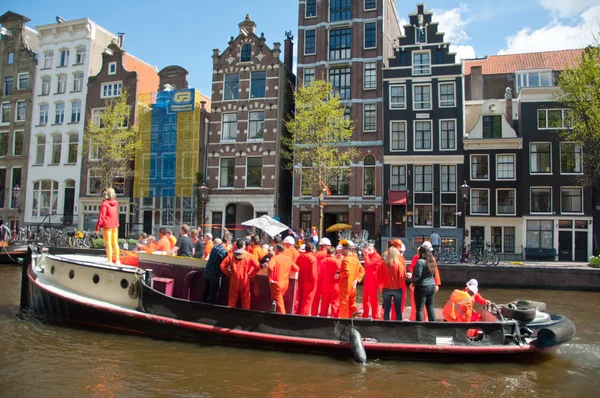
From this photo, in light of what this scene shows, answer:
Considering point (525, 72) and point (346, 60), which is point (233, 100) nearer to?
point (346, 60)

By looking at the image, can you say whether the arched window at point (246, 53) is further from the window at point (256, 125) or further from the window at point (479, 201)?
the window at point (479, 201)

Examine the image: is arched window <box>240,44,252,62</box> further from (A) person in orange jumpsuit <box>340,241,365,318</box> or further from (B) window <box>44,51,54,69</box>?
(A) person in orange jumpsuit <box>340,241,365,318</box>

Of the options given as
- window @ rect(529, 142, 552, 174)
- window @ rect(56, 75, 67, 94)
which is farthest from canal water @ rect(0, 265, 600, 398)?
window @ rect(56, 75, 67, 94)

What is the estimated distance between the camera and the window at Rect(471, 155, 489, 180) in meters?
29.2

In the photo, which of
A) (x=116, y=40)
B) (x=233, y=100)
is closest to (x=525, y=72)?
(x=233, y=100)

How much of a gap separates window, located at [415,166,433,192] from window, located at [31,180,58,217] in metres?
28.0

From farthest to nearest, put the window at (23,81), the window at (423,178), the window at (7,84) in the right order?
→ the window at (7,84) < the window at (23,81) < the window at (423,178)

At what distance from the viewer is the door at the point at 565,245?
27.5m

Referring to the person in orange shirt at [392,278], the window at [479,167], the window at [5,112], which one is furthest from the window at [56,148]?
the person in orange shirt at [392,278]

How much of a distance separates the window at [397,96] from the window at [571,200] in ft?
36.3

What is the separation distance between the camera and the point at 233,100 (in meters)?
33.5

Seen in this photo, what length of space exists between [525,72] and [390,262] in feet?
90.8

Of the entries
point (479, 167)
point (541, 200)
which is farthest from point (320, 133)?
point (541, 200)

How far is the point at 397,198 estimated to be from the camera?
95.7 ft
